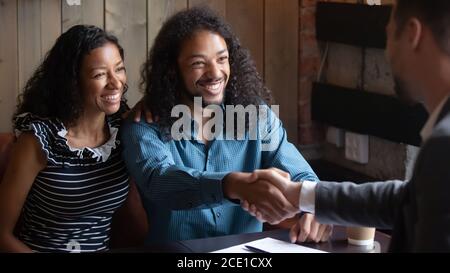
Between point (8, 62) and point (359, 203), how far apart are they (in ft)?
5.32

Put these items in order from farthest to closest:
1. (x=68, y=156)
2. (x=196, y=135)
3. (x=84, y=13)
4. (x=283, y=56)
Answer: (x=283, y=56)
(x=84, y=13)
(x=196, y=135)
(x=68, y=156)

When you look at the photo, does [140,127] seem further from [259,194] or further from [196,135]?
[259,194]

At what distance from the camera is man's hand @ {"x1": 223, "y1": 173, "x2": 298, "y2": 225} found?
1.67 metres

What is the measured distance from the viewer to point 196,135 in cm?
199

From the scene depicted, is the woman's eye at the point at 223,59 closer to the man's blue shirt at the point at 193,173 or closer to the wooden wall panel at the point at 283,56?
the man's blue shirt at the point at 193,173

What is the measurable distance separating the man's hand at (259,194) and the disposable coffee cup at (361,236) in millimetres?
134

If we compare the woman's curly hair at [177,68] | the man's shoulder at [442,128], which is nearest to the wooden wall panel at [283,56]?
the woman's curly hair at [177,68]

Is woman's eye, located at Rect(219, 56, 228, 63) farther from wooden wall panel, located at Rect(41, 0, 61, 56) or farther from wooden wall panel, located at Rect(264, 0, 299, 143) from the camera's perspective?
wooden wall panel, located at Rect(264, 0, 299, 143)

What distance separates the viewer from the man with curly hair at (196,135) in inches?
73.9

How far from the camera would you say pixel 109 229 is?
6.57ft

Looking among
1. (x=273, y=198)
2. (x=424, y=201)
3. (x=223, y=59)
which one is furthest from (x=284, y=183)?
(x=424, y=201)
